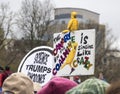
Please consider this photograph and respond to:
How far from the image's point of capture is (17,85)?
3396 mm

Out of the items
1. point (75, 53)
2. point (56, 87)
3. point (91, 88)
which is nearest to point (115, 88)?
point (91, 88)

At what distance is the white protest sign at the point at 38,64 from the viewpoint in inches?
325

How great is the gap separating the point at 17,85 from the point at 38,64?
5042 mm

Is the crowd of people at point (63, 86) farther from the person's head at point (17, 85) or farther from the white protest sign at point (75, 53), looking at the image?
A: the white protest sign at point (75, 53)

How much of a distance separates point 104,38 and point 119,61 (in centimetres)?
622

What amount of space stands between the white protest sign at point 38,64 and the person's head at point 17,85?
467cm

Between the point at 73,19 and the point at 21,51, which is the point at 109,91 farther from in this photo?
the point at 21,51

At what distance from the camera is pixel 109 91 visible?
2156 millimetres

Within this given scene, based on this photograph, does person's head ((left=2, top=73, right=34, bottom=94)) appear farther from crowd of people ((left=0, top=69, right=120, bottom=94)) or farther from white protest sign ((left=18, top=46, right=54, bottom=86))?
white protest sign ((left=18, top=46, right=54, bottom=86))

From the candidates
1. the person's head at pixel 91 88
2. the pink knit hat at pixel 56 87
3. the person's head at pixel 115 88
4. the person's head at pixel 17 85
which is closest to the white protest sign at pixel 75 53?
the person's head at pixel 17 85

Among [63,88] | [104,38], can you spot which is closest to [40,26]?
[104,38]

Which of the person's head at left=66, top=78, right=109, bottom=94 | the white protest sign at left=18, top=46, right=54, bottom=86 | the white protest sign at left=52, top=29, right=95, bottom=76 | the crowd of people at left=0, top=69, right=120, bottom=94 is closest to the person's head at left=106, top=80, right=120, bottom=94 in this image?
the crowd of people at left=0, top=69, right=120, bottom=94

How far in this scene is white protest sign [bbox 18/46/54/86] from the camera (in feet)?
27.1

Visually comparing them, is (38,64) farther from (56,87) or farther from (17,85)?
(56,87)
